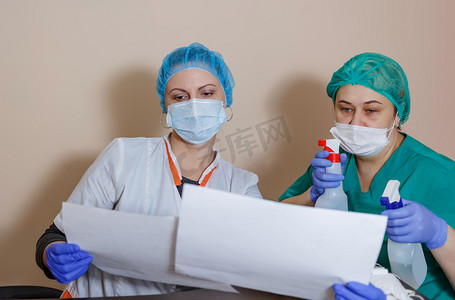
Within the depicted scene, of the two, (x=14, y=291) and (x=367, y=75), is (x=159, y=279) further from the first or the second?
(x=367, y=75)

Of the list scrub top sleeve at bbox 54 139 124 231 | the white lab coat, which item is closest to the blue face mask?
the white lab coat

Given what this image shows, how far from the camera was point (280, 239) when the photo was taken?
832mm

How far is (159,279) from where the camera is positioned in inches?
41.9

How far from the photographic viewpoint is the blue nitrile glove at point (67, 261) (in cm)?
105

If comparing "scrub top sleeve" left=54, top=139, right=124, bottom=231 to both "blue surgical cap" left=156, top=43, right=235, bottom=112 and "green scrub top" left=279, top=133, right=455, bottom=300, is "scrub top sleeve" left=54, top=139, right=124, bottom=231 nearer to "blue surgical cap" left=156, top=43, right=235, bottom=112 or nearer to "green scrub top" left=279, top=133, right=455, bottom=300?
"blue surgical cap" left=156, top=43, right=235, bottom=112

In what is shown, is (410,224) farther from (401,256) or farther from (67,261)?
(67,261)

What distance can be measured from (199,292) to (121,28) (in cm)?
145

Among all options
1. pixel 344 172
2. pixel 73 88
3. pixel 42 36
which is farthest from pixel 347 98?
pixel 42 36

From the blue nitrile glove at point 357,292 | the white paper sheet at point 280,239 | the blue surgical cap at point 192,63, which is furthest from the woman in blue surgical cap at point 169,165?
the blue nitrile glove at point 357,292

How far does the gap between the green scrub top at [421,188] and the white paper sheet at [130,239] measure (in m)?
0.72

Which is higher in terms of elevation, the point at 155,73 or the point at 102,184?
the point at 155,73

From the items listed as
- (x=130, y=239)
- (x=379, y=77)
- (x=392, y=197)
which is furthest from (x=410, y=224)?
(x=130, y=239)

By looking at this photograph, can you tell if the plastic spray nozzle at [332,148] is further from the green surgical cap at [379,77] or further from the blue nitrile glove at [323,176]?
the green surgical cap at [379,77]

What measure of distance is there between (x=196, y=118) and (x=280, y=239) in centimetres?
73
